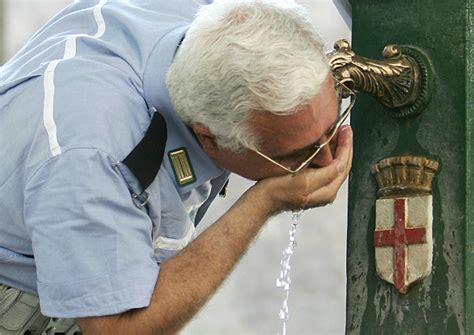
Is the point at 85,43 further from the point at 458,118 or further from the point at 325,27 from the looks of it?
the point at 325,27

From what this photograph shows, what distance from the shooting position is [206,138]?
253 cm

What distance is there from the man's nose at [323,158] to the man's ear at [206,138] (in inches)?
7.0

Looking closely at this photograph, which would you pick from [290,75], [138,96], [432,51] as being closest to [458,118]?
[432,51]

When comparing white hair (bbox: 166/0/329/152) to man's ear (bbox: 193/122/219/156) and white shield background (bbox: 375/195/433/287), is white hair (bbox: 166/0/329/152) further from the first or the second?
white shield background (bbox: 375/195/433/287)

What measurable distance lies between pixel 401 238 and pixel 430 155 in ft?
0.54

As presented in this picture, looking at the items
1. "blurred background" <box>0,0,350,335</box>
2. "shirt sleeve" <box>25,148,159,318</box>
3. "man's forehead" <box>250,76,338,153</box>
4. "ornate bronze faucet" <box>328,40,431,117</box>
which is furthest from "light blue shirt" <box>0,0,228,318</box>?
"blurred background" <box>0,0,350,335</box>

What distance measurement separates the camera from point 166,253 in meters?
2.66

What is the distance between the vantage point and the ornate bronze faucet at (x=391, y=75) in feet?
8.54

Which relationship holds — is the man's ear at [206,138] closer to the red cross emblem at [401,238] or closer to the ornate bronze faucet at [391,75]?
the ornate bronze faucet at [391,75]

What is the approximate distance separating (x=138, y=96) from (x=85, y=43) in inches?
6.4

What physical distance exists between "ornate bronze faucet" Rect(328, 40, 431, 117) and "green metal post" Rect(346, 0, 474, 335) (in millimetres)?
19

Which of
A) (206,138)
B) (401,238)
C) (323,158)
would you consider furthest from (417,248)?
(206,138)

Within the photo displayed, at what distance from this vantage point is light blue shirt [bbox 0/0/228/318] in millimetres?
2346

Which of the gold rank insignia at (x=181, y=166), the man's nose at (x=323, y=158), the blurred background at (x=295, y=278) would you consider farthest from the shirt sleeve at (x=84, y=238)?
the blurred background at (x=295, y=278)
